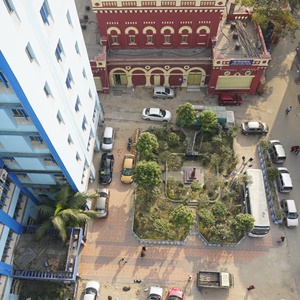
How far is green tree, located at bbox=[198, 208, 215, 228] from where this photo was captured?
121 feet

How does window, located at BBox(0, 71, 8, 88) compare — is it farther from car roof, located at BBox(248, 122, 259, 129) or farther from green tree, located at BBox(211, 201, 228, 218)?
car roof, located at BBox(248, 122, 259, 129)

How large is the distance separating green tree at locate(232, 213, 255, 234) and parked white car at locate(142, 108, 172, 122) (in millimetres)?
18176

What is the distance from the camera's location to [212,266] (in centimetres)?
3703

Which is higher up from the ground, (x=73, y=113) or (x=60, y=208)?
(x=73, y=113)

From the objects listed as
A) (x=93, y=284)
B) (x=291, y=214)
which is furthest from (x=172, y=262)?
(x=291, y=214)

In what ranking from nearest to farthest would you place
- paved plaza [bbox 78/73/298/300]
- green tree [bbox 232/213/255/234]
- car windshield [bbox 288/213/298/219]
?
Result: paved plaza [bbox 78/73/298/300], green tree [bbox 232/213/255/234], car windshield [bbox 288/213/298/219]

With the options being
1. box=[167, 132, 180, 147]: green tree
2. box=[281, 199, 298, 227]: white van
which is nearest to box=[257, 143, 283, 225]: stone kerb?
box=[281, 199, 298, 227]: white van

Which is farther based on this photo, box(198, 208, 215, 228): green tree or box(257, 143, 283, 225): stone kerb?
box(257, 143, 283, 225): stone kerb

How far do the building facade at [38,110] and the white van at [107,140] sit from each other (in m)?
3.74

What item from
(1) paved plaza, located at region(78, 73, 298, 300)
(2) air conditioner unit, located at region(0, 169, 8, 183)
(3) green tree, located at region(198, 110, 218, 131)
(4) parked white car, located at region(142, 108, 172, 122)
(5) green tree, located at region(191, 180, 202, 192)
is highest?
(4) parked white car, located at region(142, 108, 172, 122)

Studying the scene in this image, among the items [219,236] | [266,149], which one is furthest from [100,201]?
[266,149]

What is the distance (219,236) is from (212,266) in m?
3.58

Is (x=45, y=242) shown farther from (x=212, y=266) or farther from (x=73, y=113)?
(x=212, y=266)

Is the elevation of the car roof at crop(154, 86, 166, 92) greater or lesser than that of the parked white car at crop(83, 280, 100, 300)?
greater
